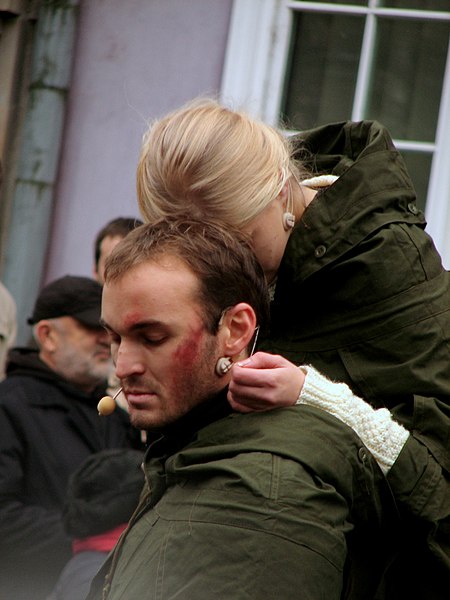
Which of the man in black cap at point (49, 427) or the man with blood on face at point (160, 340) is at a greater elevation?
the man with blood on face at point (160, 340)

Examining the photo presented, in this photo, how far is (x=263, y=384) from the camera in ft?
6.46

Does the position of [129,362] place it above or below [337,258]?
below

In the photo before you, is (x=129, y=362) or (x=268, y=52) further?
(x=268, y=52)

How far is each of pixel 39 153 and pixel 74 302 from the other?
1454 mm

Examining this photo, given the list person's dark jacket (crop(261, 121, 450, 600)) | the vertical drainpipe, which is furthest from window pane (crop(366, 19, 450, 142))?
person's dark jacket (crop(261, 121, 450, 600))

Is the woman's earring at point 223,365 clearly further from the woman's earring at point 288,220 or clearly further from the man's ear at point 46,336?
the man's ear at point 46,336

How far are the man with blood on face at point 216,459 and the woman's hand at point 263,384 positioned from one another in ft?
0.05

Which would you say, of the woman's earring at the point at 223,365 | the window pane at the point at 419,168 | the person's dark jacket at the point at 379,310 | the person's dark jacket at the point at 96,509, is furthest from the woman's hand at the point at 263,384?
the window pane at the point at 419,168

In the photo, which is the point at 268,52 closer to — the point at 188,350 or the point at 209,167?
the point at 209,167

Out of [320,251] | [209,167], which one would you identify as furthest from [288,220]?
[209,167]

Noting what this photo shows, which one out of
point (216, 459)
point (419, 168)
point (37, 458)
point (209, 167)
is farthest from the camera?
point (419, 168)

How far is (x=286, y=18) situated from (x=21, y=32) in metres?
1.29

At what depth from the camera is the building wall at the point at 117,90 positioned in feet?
17.9

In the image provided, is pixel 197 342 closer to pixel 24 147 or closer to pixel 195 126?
pixel 195 126
